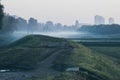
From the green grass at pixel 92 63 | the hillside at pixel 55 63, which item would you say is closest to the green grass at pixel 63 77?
the hillside at pixel 55 63

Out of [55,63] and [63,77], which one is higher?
[55,63]

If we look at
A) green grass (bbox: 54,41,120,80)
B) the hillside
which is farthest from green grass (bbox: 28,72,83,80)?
green grass (bbox: 54,41,120,80)

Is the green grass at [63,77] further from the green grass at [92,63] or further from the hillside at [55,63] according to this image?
the green grass at [92,63]

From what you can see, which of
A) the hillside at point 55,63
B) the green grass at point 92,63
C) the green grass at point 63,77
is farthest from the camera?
the green grass at point 92,63

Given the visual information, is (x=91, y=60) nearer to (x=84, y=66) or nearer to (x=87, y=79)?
(x=84, y=66)

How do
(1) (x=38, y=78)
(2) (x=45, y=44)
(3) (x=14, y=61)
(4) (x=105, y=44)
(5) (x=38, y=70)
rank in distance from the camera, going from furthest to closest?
(4) (x=105, y=44) → (2) (x=45, y=44) → (3) (x=14, y=61) → (5) (x=38, y=70) → (1) (x=38, y=78)

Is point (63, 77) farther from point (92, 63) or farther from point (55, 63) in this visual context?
point (92, 63)

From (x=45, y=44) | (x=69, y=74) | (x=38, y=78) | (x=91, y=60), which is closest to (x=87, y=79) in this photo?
(x=69, y=74)

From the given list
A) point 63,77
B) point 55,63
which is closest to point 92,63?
point 55,63

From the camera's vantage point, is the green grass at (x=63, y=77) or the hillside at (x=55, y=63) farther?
the hillside at (x=55, y=63)
